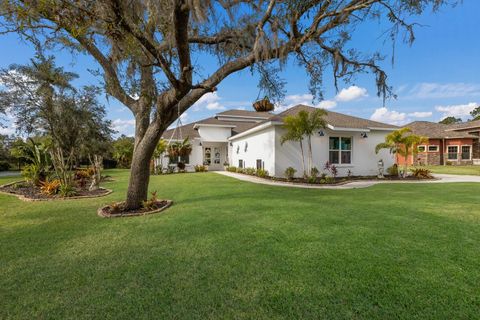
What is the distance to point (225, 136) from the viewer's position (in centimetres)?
2356

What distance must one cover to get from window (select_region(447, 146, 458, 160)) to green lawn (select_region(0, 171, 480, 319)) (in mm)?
32049

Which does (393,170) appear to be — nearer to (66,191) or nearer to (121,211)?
(121,211)

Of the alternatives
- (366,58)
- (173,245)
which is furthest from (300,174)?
(173,245)

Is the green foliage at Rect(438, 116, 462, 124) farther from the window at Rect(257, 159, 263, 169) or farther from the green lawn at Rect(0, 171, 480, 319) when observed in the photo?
the green lawn at Rect(0, 171, 480, 319)

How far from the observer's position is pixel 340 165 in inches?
578

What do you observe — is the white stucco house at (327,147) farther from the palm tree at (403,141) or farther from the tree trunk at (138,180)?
the tree trunk at (138,180)

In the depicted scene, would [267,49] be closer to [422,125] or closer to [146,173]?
[146,173]

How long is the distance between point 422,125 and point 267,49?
39.1 metres

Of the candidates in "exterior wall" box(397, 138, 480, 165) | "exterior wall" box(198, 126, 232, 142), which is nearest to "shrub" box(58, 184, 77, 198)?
"exterior wall" box(198, 126, 232, 142)

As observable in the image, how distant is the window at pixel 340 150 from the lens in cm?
1470

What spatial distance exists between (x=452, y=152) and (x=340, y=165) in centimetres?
2591

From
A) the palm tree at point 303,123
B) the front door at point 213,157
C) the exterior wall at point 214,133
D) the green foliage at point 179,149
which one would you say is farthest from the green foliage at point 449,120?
the green foliage at point 179,149

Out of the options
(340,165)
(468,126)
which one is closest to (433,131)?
(468,126)

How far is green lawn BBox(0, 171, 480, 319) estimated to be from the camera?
2.33 m
